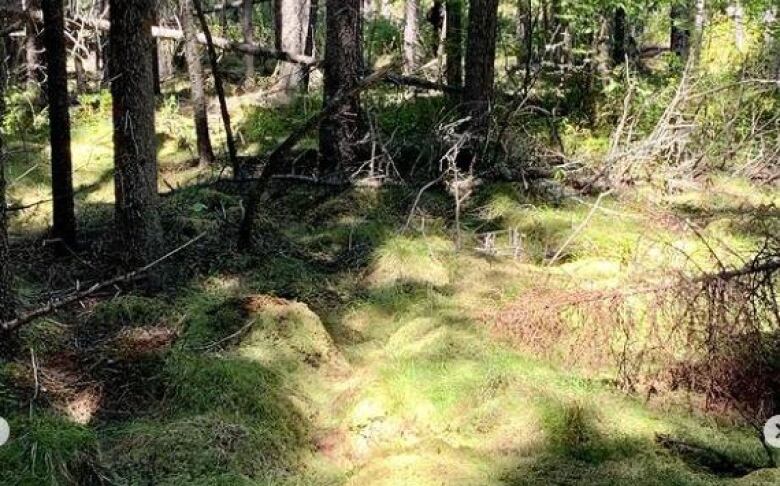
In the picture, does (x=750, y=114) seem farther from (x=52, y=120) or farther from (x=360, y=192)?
(x=52, y=120)

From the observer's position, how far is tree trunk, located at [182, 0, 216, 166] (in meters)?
11.5

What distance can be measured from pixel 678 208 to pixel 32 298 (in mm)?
7563

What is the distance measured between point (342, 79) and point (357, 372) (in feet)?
15.9

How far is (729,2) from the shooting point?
14.4 metres

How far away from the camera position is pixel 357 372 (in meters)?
5.85

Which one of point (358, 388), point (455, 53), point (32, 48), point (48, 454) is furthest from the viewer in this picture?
point (32, 48)

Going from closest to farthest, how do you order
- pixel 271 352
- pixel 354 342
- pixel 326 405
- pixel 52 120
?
pixel 326 405
pixel 271 352
pixel 354 342
pixel 52 120

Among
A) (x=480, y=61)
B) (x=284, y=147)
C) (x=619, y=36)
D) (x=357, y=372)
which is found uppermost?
(x=619, y=36)

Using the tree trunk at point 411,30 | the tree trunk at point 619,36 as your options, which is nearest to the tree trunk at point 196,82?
the tree trunk at point 411,30

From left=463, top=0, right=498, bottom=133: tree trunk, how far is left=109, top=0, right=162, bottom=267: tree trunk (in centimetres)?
439

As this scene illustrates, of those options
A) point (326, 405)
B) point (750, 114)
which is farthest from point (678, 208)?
point (326, 405)

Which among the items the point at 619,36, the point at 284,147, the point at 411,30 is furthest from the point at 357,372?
the point at 619,36

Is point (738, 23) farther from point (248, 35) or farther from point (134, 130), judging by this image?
point (134, 130)

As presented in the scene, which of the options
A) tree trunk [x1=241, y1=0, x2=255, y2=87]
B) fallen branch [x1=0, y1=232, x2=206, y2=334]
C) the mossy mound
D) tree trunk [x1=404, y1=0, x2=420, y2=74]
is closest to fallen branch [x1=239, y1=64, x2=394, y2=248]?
the mossy mound
